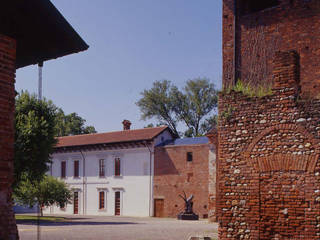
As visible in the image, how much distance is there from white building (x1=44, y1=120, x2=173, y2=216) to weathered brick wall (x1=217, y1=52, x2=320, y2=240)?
25.1m

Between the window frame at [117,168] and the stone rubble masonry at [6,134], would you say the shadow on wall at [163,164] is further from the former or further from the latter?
the stone rubble masonry at [6,134]

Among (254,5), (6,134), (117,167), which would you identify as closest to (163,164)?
(117,167)

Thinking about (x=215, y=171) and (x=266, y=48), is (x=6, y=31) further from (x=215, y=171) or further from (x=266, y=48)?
(x=215, y=171)

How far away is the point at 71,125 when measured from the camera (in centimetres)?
6219

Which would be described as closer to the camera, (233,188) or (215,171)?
(233,188)

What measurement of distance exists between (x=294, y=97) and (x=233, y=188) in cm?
264

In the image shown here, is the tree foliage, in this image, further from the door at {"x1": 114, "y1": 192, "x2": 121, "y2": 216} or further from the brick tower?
the brick tower

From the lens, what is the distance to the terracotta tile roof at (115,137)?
3731 centimetres

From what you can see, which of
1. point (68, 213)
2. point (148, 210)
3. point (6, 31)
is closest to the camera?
point (6, 31)

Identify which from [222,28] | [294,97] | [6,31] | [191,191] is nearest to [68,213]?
[191,191]

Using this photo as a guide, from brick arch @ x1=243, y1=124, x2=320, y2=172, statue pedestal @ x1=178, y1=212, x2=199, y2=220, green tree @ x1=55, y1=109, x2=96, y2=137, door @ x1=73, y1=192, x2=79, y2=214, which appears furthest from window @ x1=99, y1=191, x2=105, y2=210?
brick arch @ x1=243, y1=124, x2=320, y2=172

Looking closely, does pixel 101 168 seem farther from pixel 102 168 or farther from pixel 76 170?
pixel 76 170

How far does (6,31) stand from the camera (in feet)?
20.3

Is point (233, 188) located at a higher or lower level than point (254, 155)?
lower
